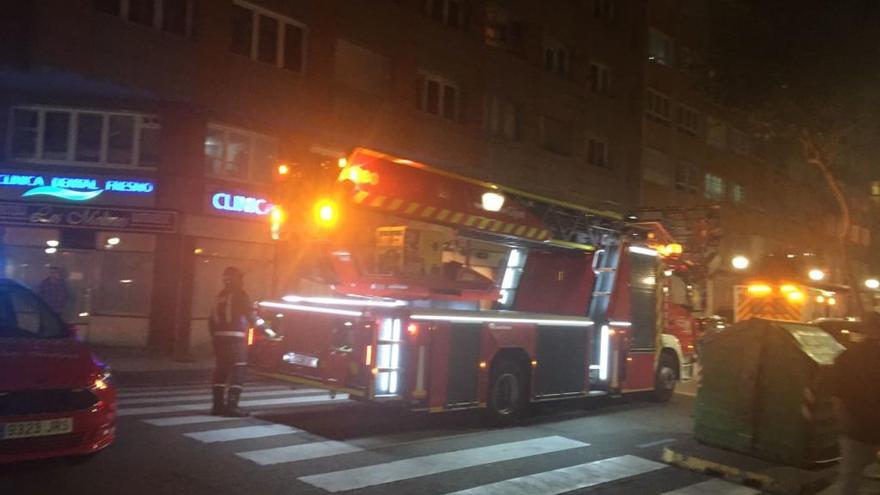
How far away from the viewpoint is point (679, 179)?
119 ft

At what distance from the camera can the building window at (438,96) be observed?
23.0 meters

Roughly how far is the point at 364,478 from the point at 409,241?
3.28m

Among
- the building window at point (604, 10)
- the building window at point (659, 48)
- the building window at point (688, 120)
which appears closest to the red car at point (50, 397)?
the building window at point (604, 10)

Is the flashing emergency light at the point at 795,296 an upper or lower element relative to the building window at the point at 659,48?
lower

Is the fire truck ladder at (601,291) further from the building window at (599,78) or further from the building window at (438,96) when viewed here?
the building window at (599,78)

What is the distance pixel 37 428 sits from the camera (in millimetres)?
5645

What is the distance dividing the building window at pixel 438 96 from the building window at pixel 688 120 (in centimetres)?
1646

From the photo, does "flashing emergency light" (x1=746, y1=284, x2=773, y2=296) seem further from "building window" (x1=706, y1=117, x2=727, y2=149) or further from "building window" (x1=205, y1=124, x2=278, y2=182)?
"building window" (x1=706, y1=117, x2=727, y2=149)

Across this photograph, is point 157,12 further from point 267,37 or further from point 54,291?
point 54,291

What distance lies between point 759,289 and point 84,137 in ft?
65.2

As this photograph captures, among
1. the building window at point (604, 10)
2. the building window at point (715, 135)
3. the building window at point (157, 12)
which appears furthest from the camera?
the building window at point (715, 135)

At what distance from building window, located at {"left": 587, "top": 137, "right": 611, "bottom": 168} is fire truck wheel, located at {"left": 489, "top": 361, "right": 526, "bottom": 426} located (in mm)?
20971

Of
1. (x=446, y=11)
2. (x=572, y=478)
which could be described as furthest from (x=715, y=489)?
(x=446, y=11)

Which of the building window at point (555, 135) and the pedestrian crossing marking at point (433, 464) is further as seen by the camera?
the building window at point (555, 135)
